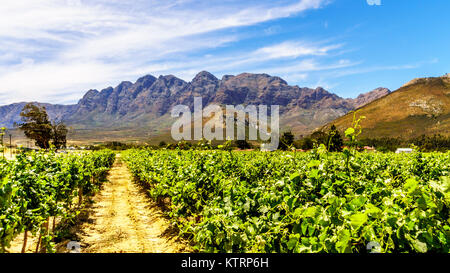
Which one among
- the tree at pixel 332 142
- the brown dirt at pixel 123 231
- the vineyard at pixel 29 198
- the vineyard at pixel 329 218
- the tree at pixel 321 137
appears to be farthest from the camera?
the brown dirt at pixel 123 231

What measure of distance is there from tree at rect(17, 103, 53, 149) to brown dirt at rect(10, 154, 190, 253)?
5841cm

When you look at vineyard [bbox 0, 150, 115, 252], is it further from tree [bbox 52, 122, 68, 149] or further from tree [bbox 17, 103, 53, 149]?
tree [bbox 52, 122, 68, 149]

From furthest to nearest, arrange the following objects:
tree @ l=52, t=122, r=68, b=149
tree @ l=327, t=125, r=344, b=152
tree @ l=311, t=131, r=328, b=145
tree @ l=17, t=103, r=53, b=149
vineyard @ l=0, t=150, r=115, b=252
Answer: tree @ l=52, t=122, r=68, b=149 < tree @ l=17, t=103, r=53, b=149 < tree @ l=311, t=131, r=328, b=145 < vineyard @ l=0, t=150, r=115, b=252 < tree @ l=327, t=125, r=344, b=152

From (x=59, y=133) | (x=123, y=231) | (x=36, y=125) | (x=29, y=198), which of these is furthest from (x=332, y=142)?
(x=59, y=133)

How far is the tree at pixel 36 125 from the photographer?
62094 mm

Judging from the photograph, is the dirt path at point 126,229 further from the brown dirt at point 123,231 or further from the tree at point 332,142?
the tree at point 332,142

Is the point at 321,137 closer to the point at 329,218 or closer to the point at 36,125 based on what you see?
the point at 329,218

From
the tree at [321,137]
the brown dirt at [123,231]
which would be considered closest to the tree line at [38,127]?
the brown dirt at [123,231]

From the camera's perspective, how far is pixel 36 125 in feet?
207

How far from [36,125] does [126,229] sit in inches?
2595

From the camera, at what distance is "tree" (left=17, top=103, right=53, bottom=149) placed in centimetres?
6209

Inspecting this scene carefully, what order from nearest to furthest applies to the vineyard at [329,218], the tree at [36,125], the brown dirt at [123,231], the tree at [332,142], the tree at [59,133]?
the vineyard at [329,218]
the tree at [332,142]
the brown dirt at [123,231]
the tree at [36,125]
the tree at [59,133]

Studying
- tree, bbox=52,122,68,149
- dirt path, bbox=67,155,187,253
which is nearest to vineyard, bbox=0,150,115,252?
dirt path, bbox=67,155,187,253
